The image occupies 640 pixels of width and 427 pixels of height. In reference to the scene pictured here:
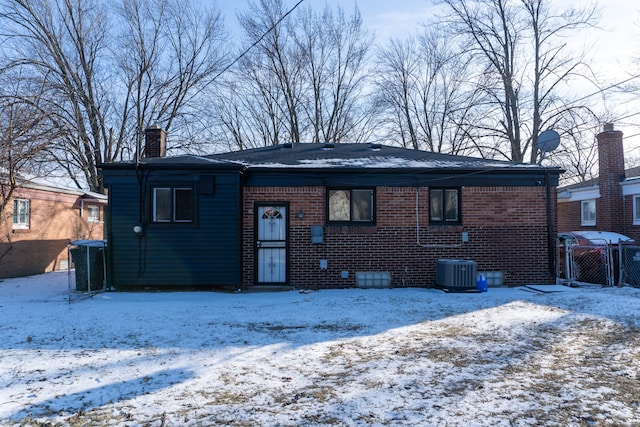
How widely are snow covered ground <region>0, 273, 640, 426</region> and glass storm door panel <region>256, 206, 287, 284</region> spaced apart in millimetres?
1668

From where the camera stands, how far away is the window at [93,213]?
17269 mm

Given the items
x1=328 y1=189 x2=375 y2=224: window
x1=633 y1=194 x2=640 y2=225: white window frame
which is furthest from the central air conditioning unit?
x1=633 y1=194 x2=640 y2=225: white window frame

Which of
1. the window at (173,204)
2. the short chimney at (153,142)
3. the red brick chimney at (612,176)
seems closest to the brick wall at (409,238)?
the window at (173,204)

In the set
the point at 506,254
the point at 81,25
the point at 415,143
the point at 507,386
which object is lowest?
the point at 507,386

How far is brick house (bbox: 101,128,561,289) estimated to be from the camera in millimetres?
9602

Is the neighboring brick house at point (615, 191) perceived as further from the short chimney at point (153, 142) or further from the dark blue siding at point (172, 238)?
the short chimney at point (153, 142)

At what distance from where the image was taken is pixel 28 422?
326cm

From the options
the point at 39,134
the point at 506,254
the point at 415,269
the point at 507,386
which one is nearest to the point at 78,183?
the point at 39,134

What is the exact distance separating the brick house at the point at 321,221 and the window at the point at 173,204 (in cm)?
2

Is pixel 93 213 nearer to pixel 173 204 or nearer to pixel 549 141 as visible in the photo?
pixel 173 204

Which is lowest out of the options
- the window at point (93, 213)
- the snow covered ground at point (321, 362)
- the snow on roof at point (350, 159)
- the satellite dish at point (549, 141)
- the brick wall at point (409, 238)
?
the snow covered ground at point (321, 362)

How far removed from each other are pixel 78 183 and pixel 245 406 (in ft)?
82.5

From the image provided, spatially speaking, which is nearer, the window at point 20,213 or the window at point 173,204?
the window at point 173,204

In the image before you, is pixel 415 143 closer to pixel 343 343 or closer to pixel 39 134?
pixel 39 134
